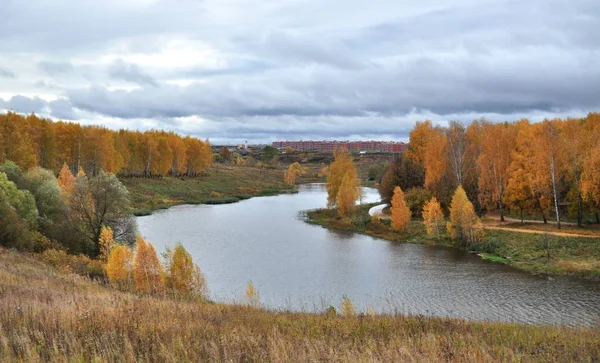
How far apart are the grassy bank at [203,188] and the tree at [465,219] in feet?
159

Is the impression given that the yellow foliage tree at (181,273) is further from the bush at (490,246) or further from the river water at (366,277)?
the bush at (490,246)

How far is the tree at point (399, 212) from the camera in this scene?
5550 centimetres

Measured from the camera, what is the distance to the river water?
94.1 feet

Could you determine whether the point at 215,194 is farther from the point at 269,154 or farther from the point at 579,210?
the point at 579,210

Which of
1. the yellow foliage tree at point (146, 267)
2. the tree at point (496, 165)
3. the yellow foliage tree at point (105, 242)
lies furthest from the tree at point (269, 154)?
the yellow foliage tree at point (146, 267)

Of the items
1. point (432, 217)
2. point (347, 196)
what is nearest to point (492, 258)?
point (432, 217)

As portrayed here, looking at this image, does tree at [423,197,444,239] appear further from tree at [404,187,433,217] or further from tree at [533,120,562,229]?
tree at [533,120,562,229]

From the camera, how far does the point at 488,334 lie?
34.3 ft

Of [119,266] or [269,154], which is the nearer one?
[119,266]

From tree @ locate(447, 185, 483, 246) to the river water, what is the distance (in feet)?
8.83

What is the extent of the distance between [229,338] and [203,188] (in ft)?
339

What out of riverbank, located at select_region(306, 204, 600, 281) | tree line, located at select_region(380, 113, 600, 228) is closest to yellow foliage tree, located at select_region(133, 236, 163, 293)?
riverbank, located at select_region(306, 204, 600, 281)

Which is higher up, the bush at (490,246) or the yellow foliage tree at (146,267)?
the yellow foliage tree at (146,267)

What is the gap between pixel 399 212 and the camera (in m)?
55.8
